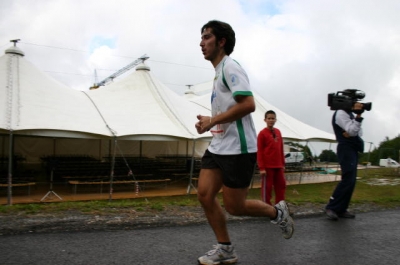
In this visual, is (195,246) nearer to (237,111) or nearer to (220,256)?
(220,256)

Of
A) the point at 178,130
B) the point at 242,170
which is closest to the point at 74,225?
the point at 242,170

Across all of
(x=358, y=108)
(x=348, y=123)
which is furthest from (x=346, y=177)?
(x=358, y=108)

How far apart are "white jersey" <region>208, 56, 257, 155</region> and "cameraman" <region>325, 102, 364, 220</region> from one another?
2.73 m

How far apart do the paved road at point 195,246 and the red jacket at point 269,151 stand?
1.59m

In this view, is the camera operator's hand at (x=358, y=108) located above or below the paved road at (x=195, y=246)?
above

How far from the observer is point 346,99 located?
5.20 metres

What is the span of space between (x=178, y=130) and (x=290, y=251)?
9751 mm

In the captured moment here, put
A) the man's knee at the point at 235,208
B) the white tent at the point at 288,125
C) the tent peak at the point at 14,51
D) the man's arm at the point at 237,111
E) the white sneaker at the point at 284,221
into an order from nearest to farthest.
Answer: the man's arm at the point at 237,111 → the man's knee at the point at 235,208 → the white sneaker at the point at 284,221 → the tent peak at the point at 14,51 → the white tent at the point at 288,125

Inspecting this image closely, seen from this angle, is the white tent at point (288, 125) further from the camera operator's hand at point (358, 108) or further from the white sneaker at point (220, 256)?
the white sneaker at point (220, 256)

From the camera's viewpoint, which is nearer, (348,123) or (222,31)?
(222,31)

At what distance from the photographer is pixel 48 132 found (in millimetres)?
10344

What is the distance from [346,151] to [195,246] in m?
2.92

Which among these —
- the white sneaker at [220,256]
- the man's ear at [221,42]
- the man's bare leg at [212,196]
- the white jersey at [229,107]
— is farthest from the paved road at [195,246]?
the man's ear at [221,42]

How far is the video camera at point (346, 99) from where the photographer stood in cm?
515
